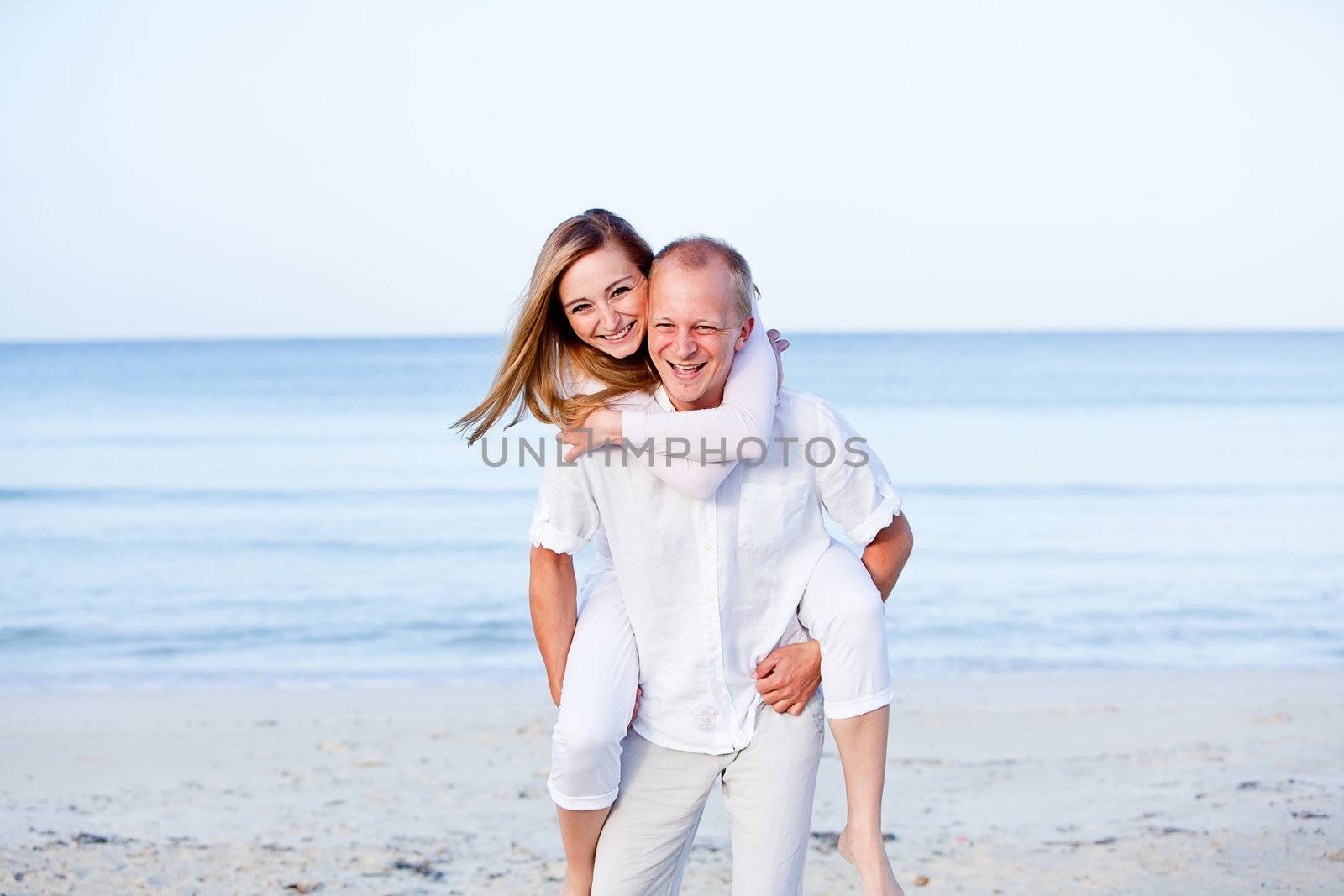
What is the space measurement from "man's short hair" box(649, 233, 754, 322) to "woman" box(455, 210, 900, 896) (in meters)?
0.13

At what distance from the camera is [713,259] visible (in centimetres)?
270

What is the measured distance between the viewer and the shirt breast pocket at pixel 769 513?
2.78m

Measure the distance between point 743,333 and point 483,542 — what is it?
10.4 meters

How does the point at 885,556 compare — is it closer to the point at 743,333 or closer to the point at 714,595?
the point at 714,595

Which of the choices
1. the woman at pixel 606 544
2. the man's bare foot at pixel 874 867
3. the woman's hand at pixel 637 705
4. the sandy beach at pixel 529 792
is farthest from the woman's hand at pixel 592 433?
the sandy beach at pixel 529 792

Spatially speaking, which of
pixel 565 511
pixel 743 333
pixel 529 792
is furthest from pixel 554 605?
pixel 529 792

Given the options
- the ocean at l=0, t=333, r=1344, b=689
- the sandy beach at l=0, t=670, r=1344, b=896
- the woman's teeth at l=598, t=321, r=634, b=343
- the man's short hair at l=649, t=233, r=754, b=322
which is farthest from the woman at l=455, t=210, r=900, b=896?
the ocean at l=0, t=333, r=1344, b=689

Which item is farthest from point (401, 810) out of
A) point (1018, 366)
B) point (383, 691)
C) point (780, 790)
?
point (1018, 366)

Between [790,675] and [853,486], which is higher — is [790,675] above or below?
below

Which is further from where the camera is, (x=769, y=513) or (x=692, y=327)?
(x=769, y=513)

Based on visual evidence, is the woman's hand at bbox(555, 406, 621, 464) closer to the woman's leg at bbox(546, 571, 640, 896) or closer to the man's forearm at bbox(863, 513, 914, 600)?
the woman's leg at bbox(546, 571, 640, 896)

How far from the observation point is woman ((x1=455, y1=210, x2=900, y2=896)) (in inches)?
105

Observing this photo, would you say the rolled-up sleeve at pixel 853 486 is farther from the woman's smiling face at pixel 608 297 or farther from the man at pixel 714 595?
the woman's smiling face at pixel 608 297

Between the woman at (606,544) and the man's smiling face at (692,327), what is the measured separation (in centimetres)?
7
